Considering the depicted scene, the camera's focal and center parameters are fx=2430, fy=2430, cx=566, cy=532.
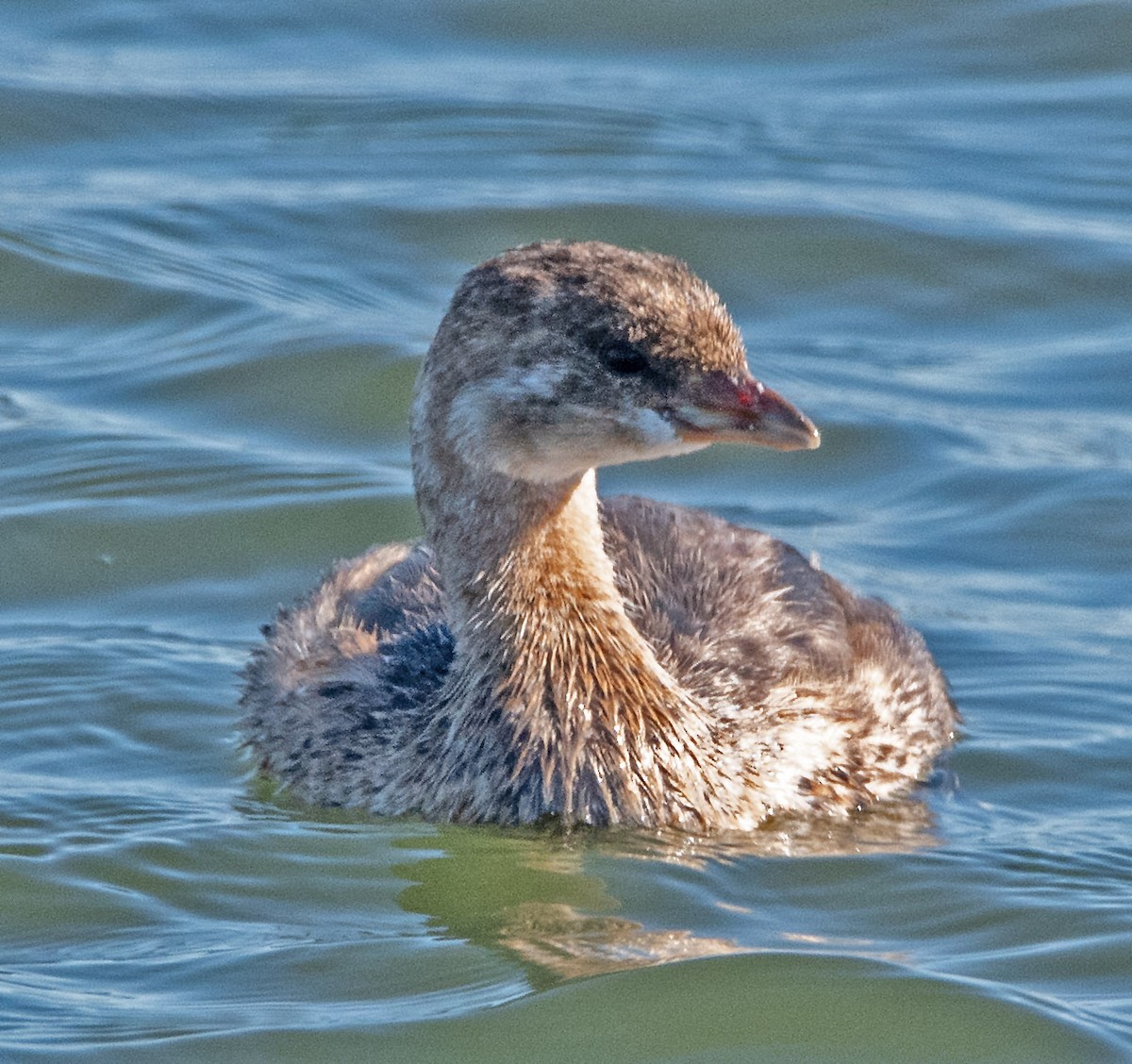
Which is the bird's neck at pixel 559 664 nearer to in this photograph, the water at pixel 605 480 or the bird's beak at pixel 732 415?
the water at pixel 605 480

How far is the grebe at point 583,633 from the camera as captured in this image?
6.58 metres

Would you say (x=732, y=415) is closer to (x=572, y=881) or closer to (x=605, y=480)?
(x=572, y=881)

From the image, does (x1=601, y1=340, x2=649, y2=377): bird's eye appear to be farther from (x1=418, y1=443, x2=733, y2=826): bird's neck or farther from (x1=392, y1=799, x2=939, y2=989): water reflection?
(x1=392, y1=799, x2=939, y2=989): water reflection

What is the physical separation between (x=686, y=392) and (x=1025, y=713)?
2.34 meters

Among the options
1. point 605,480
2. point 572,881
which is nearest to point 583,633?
point 572,881

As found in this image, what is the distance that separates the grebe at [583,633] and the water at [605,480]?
0.58 feet

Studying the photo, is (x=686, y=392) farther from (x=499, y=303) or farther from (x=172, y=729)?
(x=172, y=729)

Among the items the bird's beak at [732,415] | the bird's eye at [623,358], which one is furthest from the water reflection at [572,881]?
the bird's eye at [623,358]

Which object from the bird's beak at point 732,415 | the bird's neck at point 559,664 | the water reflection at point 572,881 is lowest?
the water reflection at point 572,881

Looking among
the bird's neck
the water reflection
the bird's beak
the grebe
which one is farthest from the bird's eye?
the water reflection

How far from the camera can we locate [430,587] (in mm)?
8047

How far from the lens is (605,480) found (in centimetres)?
1037

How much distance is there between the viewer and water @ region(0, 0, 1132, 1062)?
6.19 metres

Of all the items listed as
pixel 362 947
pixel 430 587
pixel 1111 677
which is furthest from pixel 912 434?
pixel 362 947
